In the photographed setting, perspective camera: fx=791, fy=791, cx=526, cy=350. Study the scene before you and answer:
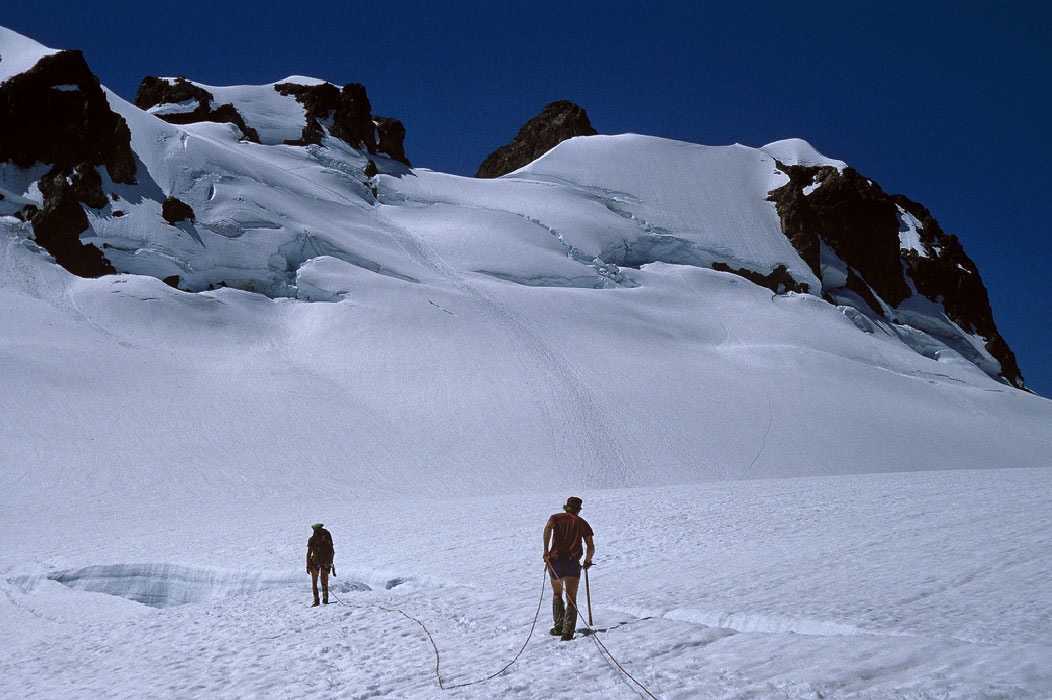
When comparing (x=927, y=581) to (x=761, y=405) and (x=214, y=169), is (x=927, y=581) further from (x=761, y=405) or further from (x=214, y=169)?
(x=214, y=169)

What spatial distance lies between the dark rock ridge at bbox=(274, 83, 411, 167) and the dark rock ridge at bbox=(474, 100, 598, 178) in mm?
22046

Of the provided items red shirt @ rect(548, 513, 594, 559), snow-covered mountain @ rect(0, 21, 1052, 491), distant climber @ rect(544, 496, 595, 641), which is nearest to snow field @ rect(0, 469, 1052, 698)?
distant climber @ rect(544, 496, 595, 641)

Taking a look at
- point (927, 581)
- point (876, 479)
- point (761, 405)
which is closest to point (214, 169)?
point (761, 405)

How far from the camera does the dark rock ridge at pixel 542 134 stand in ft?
306

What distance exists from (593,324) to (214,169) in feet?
85.9

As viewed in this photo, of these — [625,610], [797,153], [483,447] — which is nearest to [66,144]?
[483,447]

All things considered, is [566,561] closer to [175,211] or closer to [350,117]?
[175,211]

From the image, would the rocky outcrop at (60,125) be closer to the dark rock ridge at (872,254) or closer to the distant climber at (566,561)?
the distant climber at (566,561)

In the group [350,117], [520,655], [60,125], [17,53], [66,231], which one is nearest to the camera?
[520,655]

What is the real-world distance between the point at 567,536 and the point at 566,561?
0.24 m

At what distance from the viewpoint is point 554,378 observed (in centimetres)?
3688

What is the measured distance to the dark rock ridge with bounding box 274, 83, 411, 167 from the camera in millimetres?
73375

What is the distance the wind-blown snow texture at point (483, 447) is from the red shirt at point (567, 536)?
87 cm

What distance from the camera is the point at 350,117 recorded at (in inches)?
2936
